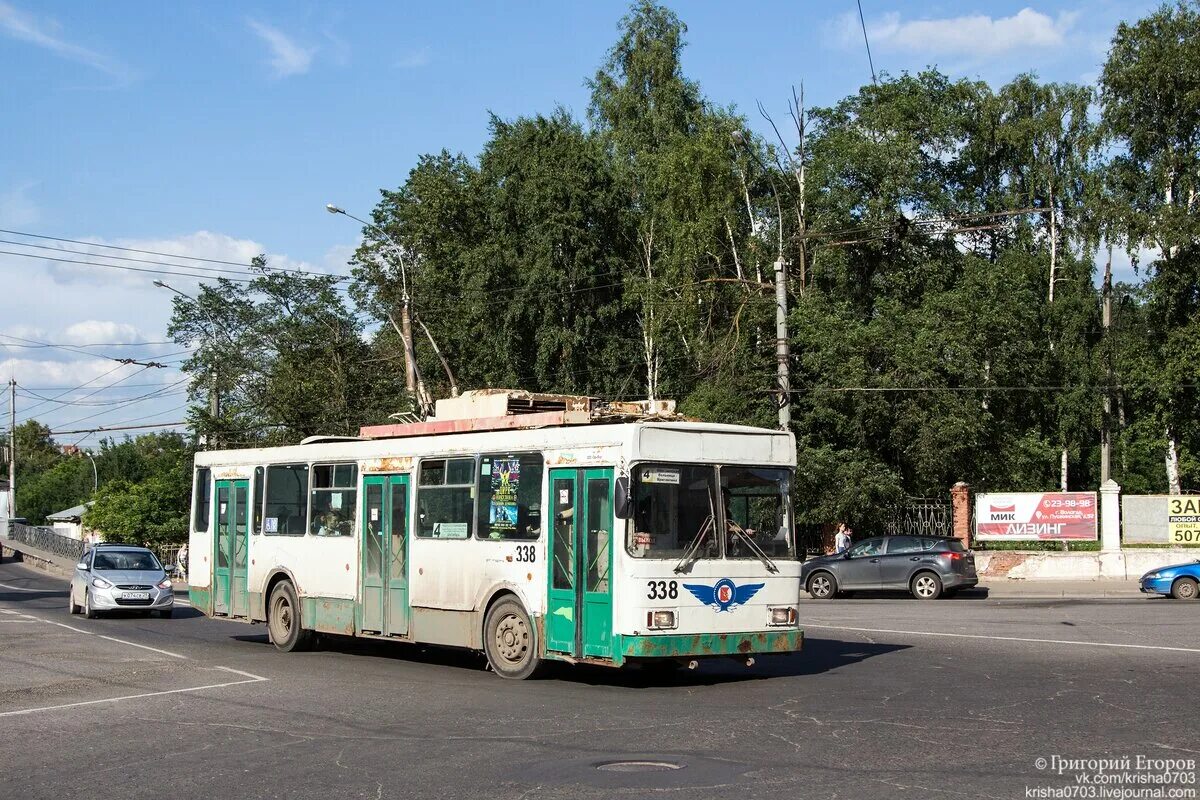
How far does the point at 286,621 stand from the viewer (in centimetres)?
1947

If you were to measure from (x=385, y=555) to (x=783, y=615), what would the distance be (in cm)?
547

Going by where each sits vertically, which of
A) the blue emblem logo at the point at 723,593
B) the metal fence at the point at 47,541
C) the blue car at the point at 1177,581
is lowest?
the metal fence at the point at 47,541

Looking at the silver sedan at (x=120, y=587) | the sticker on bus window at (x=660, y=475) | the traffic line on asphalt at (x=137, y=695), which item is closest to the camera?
the traffic line on asphalt at (x=137, y=695)

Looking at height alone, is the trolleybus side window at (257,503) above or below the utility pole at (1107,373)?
below

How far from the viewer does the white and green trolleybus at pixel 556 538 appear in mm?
13766

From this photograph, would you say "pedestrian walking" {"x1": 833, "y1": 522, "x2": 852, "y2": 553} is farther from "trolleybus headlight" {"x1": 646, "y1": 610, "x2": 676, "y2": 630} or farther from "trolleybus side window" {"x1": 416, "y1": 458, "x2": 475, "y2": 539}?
"trolleybus headlight" {"x1": 646, "y1": 610, "x2": 676, "y2": 630}

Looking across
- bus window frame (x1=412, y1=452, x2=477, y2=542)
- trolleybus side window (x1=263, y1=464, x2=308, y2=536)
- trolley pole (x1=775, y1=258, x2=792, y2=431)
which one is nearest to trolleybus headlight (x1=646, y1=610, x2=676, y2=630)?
bus window frame (x1=412, y1=452, x2=477, y2=542)

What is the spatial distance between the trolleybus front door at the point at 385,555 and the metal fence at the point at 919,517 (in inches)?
911

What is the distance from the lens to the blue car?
2744 cm

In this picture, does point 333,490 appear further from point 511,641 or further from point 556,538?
point 556,538

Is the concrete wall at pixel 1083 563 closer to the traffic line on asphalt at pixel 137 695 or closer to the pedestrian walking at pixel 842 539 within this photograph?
the pedestrian walking at pixel 842 539

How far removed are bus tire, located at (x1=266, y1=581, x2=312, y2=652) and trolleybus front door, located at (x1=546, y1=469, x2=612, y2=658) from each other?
5985 mm

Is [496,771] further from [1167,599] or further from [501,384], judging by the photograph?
[501,384]

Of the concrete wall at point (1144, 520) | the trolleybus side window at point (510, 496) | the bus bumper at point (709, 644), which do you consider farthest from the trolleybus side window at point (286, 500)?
the concrete wall at point (1144, 520)
